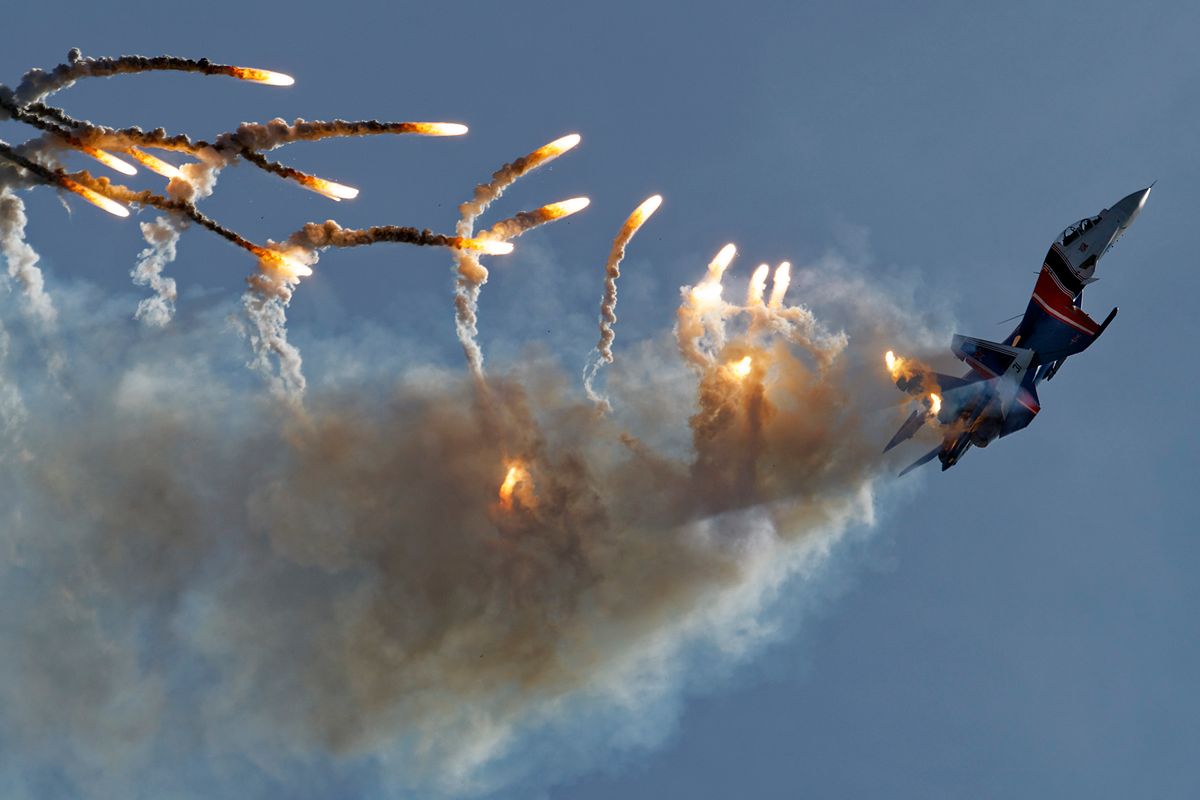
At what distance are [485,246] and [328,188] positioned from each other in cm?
894

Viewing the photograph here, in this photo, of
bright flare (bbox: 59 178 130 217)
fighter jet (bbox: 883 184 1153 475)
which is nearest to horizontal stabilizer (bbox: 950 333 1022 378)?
fighter jet (bbox: 883 184 1153 475)

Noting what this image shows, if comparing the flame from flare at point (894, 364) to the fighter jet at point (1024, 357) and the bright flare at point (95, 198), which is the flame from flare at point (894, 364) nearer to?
the fighter jet at point (1024, 357)

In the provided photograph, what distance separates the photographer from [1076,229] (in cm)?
8656

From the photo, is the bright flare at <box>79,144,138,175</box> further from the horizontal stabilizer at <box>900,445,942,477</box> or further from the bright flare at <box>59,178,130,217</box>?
the horizontal stabilizer at <box>900,445,942,477</box>

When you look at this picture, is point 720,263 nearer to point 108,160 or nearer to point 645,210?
point 645,210

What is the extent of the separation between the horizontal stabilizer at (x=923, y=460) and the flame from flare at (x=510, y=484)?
2086 centimetres

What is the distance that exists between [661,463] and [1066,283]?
78.2 feet

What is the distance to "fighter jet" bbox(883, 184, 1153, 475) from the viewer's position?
84.4m

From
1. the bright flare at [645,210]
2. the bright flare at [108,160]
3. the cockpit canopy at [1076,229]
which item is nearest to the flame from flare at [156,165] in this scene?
the bright flare at [108,160]

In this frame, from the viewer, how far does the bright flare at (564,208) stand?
71188 millimetres

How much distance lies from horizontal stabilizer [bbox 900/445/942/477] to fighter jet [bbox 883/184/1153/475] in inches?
2.9

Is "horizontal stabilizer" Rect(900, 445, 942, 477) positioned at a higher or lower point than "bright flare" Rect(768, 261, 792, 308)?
lower

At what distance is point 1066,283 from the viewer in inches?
3386

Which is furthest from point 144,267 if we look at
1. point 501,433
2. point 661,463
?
point 661,463
